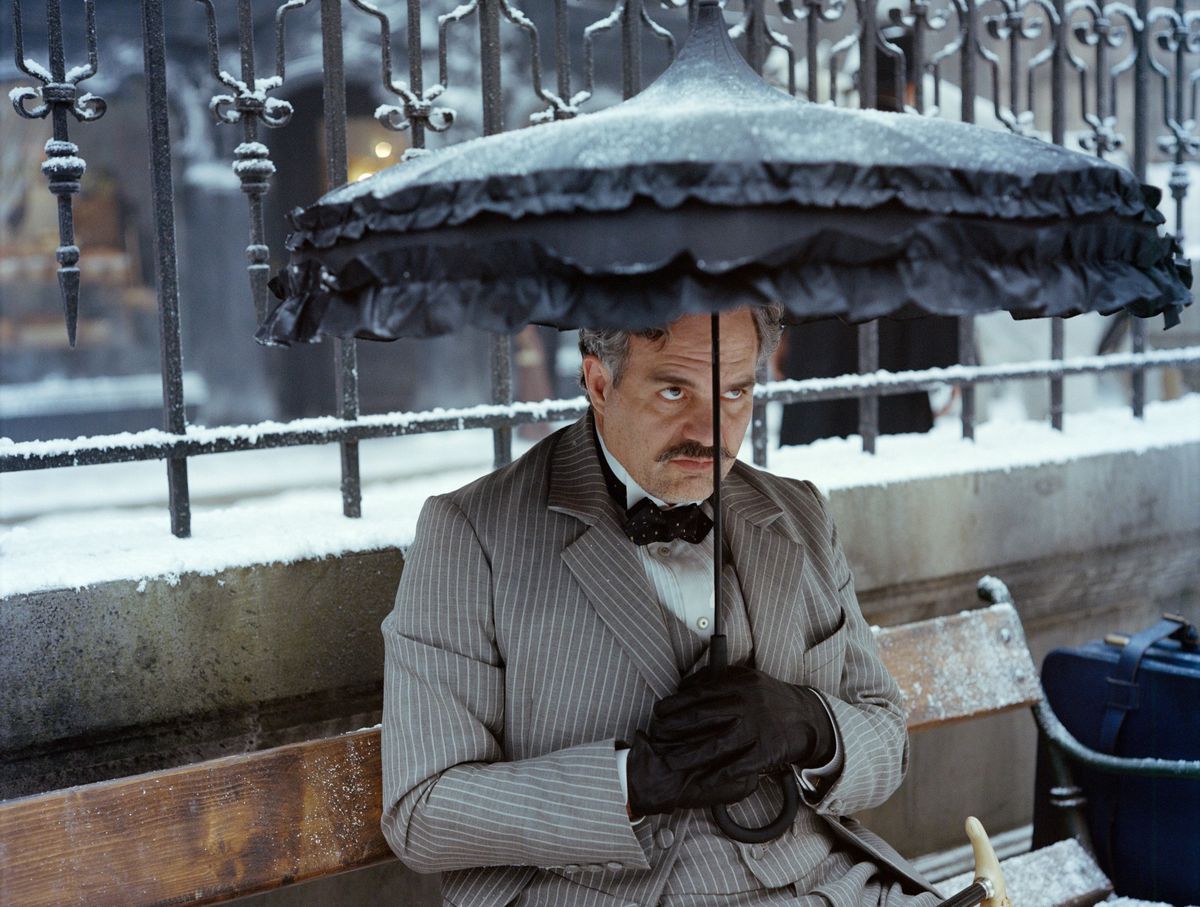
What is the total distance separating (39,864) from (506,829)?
0.79 m

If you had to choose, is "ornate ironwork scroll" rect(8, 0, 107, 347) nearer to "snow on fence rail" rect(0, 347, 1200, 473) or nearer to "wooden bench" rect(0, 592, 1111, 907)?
"snow on fence rail" rect(0, 347, 1200, 473)

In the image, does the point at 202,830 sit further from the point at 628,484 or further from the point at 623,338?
the point at 623,338

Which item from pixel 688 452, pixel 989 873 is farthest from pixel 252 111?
pixel 989 873

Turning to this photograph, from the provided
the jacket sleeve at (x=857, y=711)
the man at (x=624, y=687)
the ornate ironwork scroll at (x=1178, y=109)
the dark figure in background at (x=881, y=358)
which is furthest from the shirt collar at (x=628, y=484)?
the dark figure in background at (x=881, y=358)

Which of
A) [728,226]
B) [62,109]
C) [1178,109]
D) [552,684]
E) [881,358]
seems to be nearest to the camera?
[728,226]

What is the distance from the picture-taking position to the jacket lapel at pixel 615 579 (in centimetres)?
219

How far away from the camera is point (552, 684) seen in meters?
2.18

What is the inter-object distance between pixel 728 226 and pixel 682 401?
2.73 feet

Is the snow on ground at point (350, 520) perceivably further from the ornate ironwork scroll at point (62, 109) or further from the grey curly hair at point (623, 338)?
the grey curly hair at point (623, 338)

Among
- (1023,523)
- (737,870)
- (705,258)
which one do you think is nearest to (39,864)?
(737,870)

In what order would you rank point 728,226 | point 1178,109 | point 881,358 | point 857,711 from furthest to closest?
point 881,358
point 1178,109
point 857,711
point 728,226

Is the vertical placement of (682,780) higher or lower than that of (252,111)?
lower

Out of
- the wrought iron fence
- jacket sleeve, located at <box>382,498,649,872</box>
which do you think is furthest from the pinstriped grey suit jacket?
the wrought iron fence

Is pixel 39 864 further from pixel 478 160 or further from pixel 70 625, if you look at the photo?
pixel 478 160
